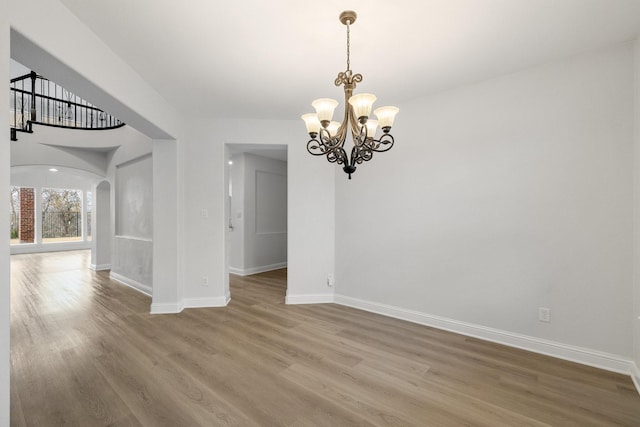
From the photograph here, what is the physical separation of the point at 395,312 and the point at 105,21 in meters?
3.94

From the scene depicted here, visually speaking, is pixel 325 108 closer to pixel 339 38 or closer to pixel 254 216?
pixel 339 38

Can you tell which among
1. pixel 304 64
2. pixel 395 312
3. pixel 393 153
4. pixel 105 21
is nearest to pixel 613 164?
pixel 393 153

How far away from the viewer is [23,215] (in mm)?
9461

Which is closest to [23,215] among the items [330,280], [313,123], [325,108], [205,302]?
[205,302]

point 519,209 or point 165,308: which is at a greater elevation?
point 519,209

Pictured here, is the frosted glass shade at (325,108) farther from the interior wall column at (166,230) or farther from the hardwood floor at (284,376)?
the interior wall column at (166,230)

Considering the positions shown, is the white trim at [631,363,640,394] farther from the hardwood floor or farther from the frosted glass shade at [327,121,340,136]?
the frosted glass shade at [327,121,340,136]

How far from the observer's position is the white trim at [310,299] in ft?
13.1

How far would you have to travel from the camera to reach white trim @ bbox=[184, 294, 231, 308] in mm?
3848

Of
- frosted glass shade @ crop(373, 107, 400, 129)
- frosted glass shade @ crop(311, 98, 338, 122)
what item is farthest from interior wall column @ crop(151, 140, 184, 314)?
frosted glass shade @ crop(373, 107, 400, 129)

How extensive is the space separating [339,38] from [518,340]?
321 cm

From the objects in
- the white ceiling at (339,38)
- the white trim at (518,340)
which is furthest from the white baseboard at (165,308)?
the white ceiling at (339,38)

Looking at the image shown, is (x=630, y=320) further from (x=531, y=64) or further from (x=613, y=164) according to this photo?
(x=531, y=64)

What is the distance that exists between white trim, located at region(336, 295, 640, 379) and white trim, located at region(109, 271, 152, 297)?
3.63m
